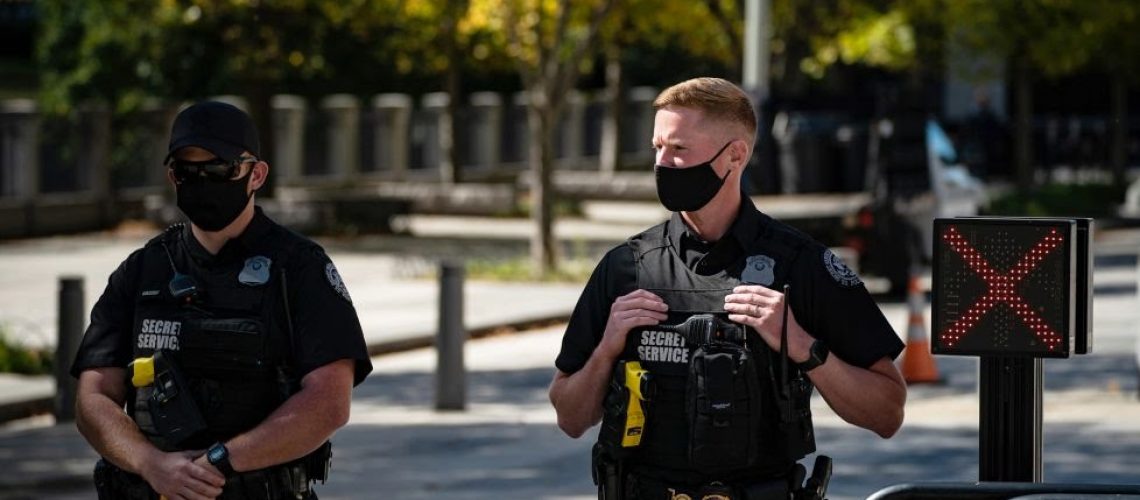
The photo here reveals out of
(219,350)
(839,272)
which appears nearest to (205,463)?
(219,350)

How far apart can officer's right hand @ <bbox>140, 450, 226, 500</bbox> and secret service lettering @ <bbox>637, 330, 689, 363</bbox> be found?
994 millimetres

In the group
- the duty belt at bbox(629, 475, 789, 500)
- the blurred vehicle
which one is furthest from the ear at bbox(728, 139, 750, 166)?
the blurred vehicle

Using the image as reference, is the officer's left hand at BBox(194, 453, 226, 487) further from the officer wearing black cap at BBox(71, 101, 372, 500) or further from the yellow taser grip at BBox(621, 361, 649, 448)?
the yellow taser grip at BBox(621, 361, 649, 448)

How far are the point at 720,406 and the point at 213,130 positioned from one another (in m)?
1.35

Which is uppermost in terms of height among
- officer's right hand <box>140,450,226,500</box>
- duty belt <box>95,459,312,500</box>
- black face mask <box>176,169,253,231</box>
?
black face mask <box>176,169,253,231</box>

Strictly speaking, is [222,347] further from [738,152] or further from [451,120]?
[451,120]

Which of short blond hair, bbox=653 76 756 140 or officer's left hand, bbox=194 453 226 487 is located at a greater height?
short blond hair, bbox=653 76 756 140

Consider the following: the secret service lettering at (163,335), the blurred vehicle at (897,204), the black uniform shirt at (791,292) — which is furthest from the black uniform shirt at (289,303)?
the blurred vehicle at (897,204)

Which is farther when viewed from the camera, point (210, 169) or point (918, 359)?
point (918, 359)

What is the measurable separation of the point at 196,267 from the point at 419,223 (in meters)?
26.5

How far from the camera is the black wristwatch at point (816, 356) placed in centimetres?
461

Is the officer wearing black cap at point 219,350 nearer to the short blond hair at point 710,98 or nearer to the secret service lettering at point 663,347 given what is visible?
the secret service lettering at point 663,347

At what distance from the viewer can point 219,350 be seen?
16.2ft

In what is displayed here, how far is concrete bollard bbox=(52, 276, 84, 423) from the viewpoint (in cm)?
1268
